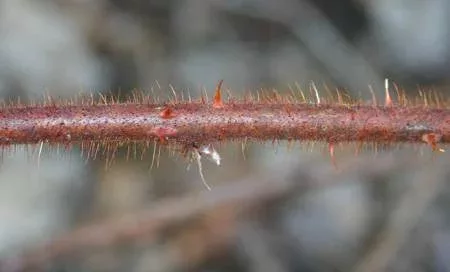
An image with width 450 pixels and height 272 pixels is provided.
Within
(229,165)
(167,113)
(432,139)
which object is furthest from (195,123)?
(229,165)

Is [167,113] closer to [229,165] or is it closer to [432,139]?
[432,139]

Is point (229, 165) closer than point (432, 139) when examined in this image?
No

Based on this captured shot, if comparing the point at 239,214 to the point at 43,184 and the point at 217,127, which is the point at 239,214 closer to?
the point at 43,184

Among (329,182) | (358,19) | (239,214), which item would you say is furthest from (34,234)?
(358,19)

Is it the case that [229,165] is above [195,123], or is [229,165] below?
below

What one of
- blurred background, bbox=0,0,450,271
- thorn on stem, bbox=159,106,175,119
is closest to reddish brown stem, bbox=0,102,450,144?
thorn on stem, bbox=159,106,175,119
